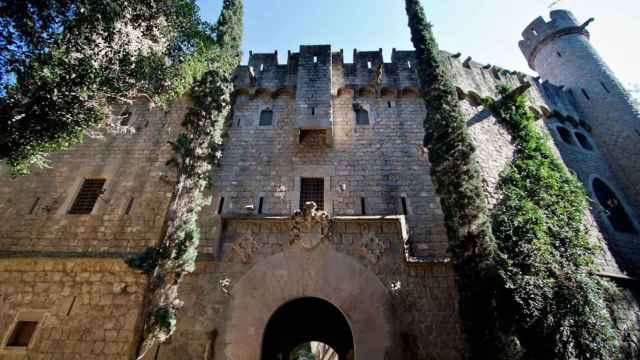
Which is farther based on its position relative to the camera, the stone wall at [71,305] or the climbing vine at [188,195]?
the stone wall at [71,305]

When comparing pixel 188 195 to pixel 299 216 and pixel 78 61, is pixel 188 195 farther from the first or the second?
pixel 78 61

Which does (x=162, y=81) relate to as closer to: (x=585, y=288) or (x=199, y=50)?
(x=199, y=50)

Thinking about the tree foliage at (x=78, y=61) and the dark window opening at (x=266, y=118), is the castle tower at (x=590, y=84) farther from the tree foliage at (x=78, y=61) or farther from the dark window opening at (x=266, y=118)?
the tree foliage at (x=78, y=61)

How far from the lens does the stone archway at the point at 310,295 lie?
6.44m

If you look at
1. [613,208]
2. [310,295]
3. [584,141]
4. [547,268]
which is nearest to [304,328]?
[310,295]

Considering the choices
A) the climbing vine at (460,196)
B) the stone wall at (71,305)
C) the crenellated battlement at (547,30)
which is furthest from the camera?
the crenellated battlement at (547,30)

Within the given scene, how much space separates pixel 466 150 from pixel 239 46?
7678 millimetres

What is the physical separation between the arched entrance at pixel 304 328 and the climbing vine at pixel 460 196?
119 inches

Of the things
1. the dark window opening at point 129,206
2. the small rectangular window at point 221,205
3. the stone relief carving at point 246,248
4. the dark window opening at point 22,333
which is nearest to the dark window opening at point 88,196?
the dark window opening at point 129,206

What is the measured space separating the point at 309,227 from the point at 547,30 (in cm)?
1666

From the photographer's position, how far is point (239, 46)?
34.3ft

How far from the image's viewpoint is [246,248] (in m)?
7.51

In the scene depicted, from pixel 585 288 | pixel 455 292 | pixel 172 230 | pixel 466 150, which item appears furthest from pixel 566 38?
pixel 172 230

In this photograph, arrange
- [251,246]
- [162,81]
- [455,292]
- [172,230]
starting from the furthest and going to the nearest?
1. [162,81]
2. [251,246]
3. [455,292]
4. [172,230]
